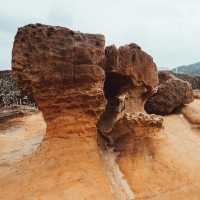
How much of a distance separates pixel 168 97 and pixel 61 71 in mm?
5040

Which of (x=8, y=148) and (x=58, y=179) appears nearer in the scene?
(x=58, y=179)

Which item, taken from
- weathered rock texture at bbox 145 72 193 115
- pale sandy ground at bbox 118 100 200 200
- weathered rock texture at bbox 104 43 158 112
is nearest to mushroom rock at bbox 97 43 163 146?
weathered rock texture at bbox 104 43 158 112

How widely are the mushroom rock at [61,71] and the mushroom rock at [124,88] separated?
57 cm

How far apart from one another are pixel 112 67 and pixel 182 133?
2.75 meters

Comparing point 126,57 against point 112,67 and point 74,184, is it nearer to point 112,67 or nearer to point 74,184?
point 112,67

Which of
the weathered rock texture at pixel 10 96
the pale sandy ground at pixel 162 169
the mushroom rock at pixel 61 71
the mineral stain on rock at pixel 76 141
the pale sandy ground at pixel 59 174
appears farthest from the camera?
the weathered rock texture at pixel 10 96

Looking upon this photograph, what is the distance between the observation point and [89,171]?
4816mm

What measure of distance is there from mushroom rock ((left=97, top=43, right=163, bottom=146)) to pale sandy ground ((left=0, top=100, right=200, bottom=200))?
13.0 inches

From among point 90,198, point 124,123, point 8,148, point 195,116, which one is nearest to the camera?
point 90,198

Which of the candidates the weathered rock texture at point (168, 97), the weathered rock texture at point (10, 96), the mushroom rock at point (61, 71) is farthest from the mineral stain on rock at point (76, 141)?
the weathered rock texture at point (10, 96)

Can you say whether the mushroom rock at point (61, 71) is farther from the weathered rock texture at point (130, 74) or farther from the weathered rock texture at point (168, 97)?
the weathered rock texture at point (168, 97)

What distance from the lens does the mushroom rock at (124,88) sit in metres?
5.57

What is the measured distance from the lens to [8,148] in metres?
6.79

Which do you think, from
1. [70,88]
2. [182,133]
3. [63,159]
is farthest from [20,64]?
[182,133]
